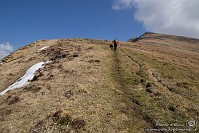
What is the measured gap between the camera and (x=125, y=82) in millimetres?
39781

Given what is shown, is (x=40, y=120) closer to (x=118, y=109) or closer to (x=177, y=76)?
(x=118, y=109)

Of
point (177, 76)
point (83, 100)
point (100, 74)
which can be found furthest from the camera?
point (177, 76)

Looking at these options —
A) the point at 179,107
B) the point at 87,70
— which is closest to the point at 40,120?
the point at 179,107

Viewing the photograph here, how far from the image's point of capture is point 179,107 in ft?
98.7

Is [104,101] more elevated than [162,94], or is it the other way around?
[162,94]

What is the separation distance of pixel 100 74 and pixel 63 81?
6.19 metres

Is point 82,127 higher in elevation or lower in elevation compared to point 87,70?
lower

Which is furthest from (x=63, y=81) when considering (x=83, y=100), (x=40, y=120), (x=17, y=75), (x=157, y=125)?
(x=17, y=75)

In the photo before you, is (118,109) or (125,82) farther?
(125,82)

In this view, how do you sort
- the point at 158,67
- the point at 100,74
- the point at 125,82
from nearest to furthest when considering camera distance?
the point at 125,82 < the point at 100,74 < the point at 158,67

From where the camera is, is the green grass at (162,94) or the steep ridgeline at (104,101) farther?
the green grass at (162,94)

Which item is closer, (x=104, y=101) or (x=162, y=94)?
(x=104, y=101)

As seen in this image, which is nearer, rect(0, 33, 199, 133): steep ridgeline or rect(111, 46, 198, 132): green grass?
rect(0, 33, 199, 133): steep ridgeline

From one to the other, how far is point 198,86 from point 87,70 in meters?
17.7
